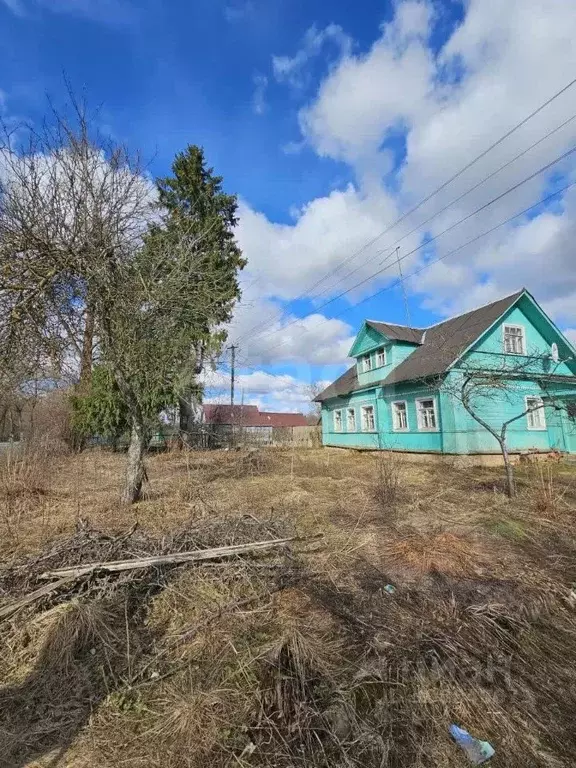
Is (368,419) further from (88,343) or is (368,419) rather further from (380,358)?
(88,343)

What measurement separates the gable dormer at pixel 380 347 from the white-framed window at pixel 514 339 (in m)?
3.85

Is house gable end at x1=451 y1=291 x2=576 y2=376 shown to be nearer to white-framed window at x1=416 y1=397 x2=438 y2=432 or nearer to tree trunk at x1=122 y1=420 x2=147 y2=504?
white-framed window at x1=416 y1=397 x2=438 y2=432

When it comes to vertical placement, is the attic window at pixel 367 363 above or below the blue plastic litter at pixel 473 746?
above

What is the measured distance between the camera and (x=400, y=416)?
17625mm

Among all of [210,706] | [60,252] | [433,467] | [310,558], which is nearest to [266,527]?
[310,558]

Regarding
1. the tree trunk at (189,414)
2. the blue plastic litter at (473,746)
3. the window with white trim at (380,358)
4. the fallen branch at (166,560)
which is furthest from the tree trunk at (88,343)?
the window with white trim at (380,358)

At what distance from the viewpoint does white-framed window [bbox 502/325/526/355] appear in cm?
1592

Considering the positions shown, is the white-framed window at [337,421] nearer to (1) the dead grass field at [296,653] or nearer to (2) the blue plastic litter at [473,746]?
(1) the dead grass field at [296,653]

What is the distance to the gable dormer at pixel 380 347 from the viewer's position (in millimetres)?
18438

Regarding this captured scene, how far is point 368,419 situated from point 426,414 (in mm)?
4613

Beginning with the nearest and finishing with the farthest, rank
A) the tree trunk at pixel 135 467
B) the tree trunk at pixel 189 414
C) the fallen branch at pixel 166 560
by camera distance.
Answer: the fallen branch at pixel 166 560
the tree trunk at pixel 135 467
the tree trunk at pixel 189 414

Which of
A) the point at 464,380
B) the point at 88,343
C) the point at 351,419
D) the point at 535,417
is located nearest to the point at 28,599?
the point at 88,343

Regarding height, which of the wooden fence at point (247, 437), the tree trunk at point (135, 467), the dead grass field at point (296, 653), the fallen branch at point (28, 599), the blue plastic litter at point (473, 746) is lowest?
the blue plastic litter at point (473, 746)

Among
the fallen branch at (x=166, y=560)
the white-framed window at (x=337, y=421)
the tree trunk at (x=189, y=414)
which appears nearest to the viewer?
the fallen branch at (x=166, y=560)
